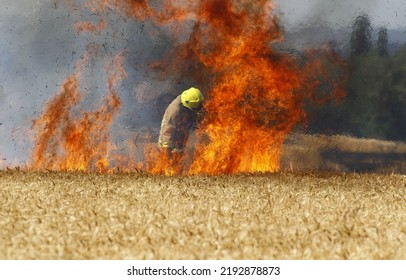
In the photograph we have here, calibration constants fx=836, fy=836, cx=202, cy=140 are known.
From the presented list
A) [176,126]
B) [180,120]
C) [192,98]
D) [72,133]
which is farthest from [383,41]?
[72,133]

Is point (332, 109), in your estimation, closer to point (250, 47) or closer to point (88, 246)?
point (250, 47)

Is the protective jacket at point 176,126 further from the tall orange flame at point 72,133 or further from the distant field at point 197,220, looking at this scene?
the distant field at point 197,220

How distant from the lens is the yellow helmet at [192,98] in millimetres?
18734

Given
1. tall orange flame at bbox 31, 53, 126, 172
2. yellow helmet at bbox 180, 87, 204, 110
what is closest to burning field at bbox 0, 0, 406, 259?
tall orange flame at bbox 31, 53, 126, 172

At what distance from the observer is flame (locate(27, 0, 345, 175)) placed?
18281mm

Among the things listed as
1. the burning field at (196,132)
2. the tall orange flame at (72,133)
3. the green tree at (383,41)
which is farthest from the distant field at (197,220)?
the green tree at (383,41)

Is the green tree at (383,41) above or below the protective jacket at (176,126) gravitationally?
above

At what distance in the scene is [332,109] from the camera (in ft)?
81.9

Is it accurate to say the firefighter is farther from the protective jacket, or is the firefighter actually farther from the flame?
the flame

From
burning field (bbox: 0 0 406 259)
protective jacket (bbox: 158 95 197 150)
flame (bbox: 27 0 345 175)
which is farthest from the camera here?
protective jacket (bbox: 158 95 197 150)

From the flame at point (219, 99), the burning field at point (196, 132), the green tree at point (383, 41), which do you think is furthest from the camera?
the green tree at point (383, 41)

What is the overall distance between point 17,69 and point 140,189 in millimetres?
8425

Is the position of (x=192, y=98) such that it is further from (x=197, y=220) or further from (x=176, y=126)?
(x=197, y=220)

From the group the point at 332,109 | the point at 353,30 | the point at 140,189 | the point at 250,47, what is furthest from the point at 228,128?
the point at 332,109
